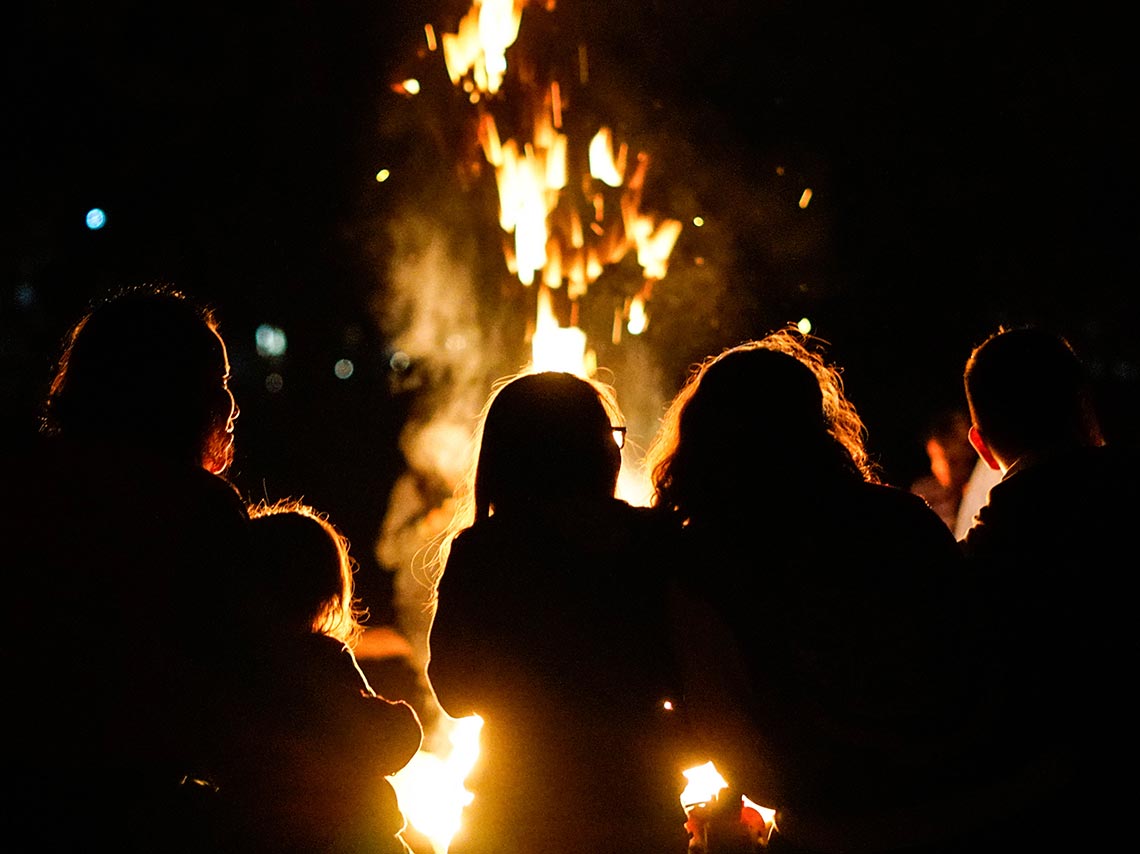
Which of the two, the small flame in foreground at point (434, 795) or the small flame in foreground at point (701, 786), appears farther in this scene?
the small flame in foreground at point (434, 795)

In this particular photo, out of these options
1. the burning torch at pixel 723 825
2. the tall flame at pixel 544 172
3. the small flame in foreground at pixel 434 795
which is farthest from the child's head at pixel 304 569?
the tall flame at pixel 544 172

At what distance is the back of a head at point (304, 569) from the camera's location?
7.49 ft

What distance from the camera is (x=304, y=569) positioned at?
2299 millimetres

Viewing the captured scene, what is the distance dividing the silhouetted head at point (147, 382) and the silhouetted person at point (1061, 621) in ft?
5.68

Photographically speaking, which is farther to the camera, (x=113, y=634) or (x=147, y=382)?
(x=147, y=382)

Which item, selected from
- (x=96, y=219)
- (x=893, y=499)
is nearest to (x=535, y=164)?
(x=893, y=499)

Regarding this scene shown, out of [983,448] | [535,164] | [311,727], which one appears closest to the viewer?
[311,727]

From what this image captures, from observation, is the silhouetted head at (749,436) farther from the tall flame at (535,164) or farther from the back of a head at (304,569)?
the tall flame at (535,164)

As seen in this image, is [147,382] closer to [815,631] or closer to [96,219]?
[815,631]

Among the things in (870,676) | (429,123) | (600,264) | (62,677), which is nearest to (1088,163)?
(600,264)

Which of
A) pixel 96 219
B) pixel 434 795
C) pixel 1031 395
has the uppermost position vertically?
pixel 96 219

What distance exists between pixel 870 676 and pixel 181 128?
1242 centimetres

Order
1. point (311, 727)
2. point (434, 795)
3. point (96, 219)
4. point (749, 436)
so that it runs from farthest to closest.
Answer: point (96, 219)
point (434, 795)
point (311, 727)
point (749, 436)

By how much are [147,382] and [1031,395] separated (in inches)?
83.1
